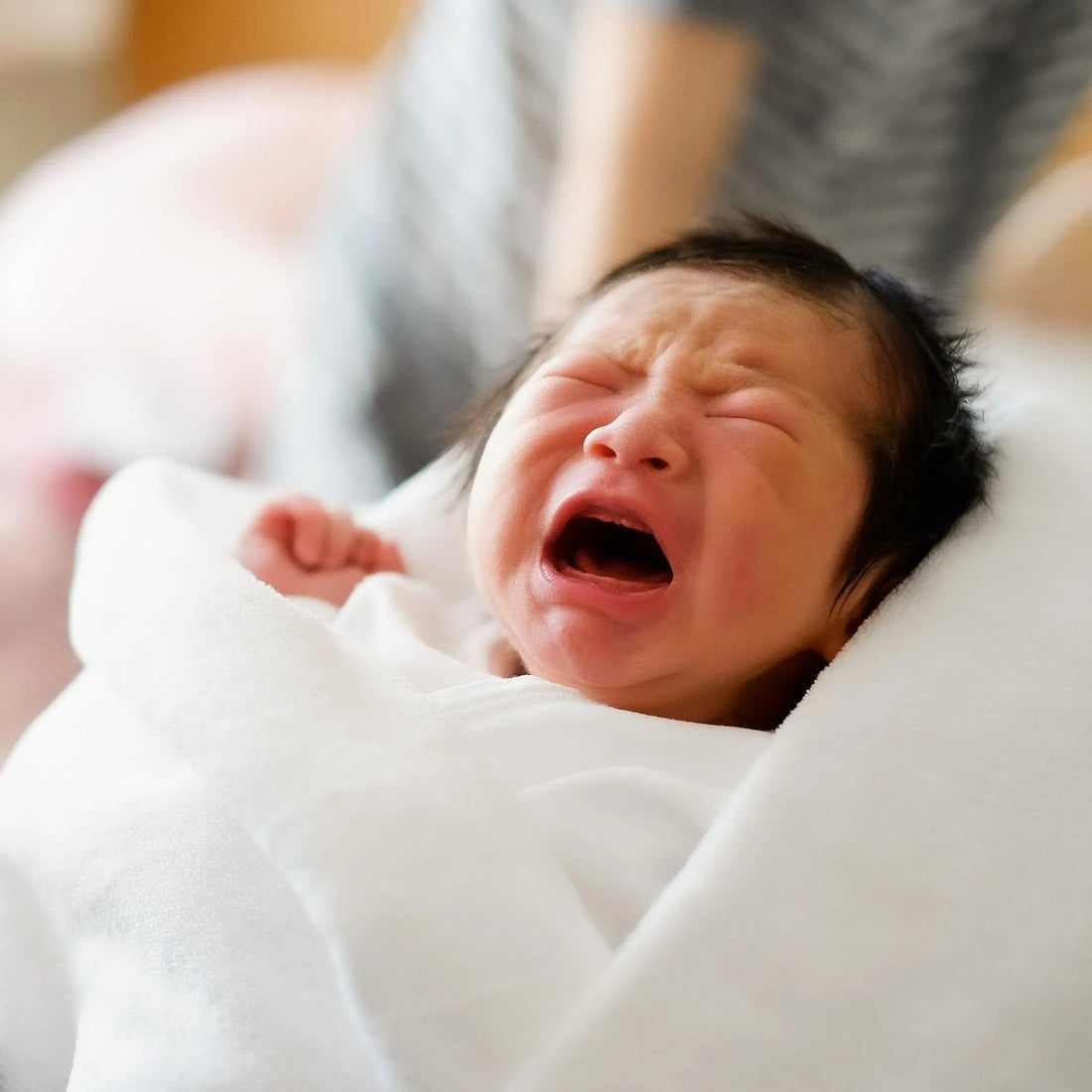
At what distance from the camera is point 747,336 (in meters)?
0.65

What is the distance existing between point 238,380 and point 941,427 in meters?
1.06

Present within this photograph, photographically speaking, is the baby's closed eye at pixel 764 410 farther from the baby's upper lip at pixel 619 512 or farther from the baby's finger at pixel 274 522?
the baby's finger at pixel 274 522

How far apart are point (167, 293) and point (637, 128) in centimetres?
77

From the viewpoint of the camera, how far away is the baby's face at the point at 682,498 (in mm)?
591

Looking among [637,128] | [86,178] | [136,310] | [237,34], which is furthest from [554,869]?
[237,34]

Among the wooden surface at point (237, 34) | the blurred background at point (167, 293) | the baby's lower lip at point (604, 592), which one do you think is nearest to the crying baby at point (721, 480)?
the baby's lower lip at point (604, 592)

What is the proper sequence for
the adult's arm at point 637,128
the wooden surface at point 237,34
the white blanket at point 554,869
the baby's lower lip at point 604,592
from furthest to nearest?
the wooden surface at point 237,34 → the adult's arm at point 637,128 → the baby's lower lip at point 604,592 → the white blanket at point 554,869

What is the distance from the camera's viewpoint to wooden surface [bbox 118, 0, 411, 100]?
8.04ft

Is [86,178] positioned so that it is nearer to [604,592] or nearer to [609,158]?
[609,158]

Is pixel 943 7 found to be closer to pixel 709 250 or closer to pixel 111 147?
pixel 709 250

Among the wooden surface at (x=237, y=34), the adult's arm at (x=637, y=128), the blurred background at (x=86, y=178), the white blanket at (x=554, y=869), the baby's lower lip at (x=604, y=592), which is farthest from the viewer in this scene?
the wooden surface at (x=237, y=34)

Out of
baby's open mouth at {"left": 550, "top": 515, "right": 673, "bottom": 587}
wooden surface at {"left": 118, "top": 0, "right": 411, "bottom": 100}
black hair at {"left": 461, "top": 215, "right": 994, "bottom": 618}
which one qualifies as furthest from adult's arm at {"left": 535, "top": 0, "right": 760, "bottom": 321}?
wooden surface at {"left": 118, "top": 0, "right": 411, "bottom": 100}

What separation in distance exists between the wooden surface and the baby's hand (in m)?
1.90

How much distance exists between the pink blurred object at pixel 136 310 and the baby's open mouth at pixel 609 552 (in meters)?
0.68
